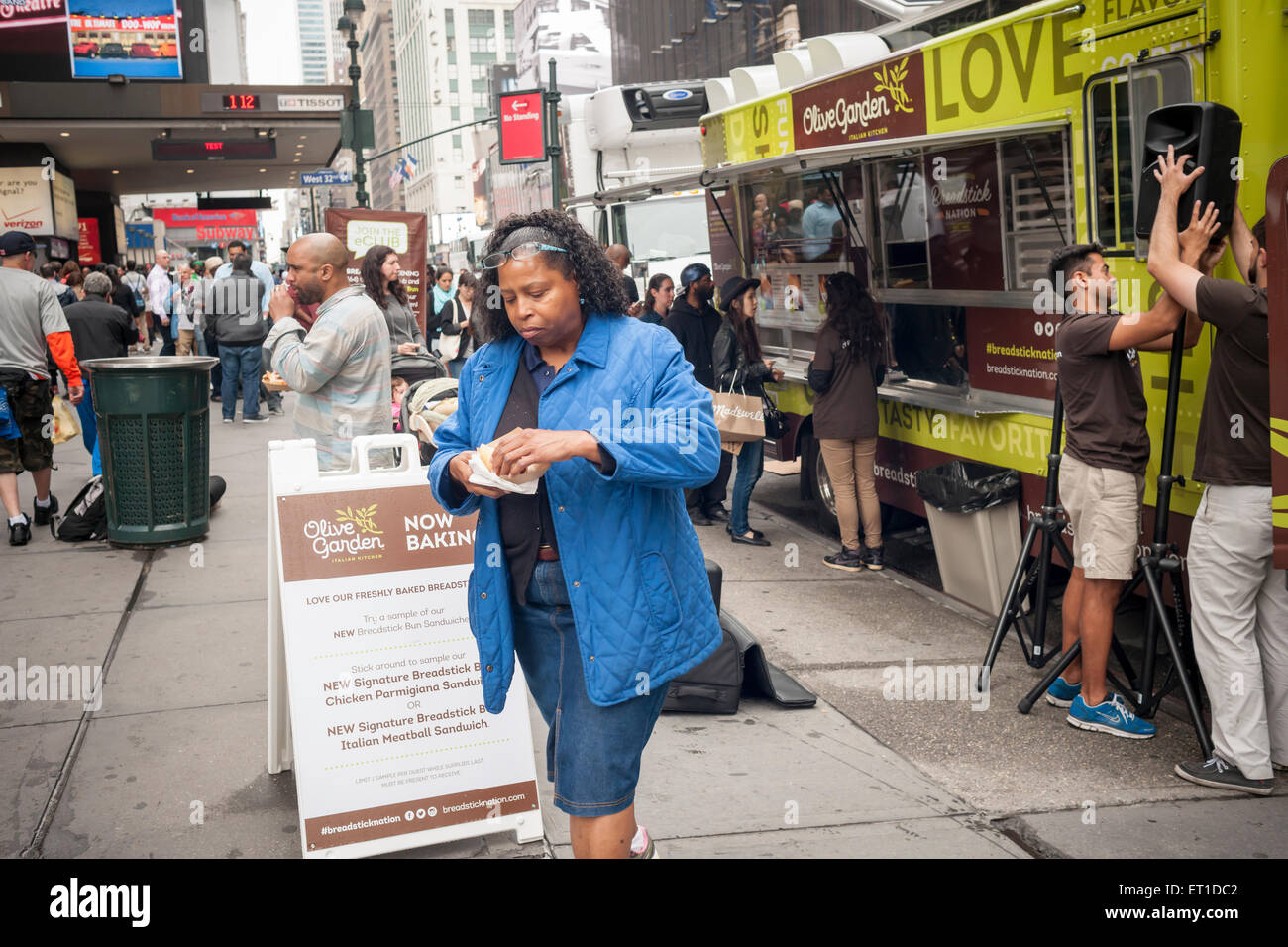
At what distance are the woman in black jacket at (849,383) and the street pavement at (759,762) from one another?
994 mm

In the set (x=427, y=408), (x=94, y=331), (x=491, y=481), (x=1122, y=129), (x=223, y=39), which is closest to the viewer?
(x=491, y=481)

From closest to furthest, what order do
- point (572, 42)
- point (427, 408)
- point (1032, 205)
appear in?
point (427, 408)
point (1032, 205)
point (572, 42)

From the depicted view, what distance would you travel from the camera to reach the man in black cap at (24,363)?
845cm

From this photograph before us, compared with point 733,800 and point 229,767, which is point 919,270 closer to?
point 733,800

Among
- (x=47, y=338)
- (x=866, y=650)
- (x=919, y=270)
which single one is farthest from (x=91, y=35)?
(x=866, y=650)

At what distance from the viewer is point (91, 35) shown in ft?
68.4

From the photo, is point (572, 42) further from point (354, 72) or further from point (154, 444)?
point (154, 444)

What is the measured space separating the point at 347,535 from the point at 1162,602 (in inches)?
125

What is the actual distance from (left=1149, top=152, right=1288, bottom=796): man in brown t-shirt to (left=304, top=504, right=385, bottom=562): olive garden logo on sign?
115 inches

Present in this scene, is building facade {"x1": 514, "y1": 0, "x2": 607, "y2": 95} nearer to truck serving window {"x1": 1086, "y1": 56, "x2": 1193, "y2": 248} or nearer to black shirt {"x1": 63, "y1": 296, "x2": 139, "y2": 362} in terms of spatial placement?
black shirt {"x1": 63, "y1": 296, "x2": 139, "y2": 362}

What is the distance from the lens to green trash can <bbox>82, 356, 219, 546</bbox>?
8.19m

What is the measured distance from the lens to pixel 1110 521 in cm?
511

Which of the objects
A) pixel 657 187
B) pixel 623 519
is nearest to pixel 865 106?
pixel 657 187

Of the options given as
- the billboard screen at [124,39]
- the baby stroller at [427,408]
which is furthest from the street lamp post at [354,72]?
the baby stroller at [427,408]
